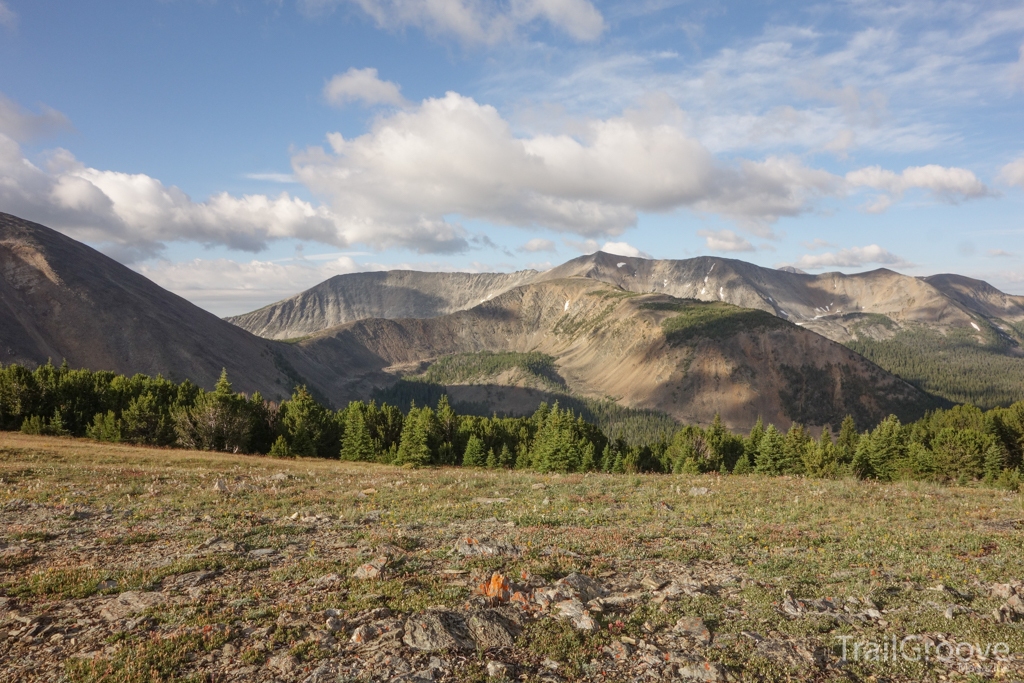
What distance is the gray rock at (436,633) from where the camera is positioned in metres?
12.2

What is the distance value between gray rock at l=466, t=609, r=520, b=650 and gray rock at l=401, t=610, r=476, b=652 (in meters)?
0.18

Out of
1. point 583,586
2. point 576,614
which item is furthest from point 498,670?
point 583,586

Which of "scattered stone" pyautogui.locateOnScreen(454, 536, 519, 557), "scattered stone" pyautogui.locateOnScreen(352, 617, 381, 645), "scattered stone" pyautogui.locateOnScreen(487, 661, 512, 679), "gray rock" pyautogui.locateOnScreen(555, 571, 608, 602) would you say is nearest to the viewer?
"scattered stone" pyautogui.locateOnScreen(487, 661, 512, 679)

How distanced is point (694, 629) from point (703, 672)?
2.10 m

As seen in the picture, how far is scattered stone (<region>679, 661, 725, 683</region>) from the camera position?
36.7 ft

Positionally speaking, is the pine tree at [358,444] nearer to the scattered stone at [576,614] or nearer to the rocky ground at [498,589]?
the rocky ground at [498,589]

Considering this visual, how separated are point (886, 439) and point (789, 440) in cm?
1262

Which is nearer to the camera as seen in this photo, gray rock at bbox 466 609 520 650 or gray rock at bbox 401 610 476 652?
gray rock at bbox 401 610 476 652

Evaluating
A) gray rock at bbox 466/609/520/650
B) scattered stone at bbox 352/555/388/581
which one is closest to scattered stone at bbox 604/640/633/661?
gray rock at bbox 466/609/520/650

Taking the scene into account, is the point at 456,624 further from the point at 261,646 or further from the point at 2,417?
the point at 2,417

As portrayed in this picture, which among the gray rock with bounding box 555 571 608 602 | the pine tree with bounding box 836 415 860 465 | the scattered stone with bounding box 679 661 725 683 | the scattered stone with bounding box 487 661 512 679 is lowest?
the pine tree with bounding box 836 415 860 465

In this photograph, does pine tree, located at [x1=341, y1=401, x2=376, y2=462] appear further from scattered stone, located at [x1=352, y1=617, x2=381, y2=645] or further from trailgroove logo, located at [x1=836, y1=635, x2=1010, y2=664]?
trailgroove logo, located at [x1=836, y1=635, x2=1010, y2=664]

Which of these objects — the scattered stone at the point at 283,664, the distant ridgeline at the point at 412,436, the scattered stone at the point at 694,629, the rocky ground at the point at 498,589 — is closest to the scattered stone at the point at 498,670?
the rocky ground at the point at 498,589

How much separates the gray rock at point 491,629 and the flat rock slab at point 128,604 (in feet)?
28.8
